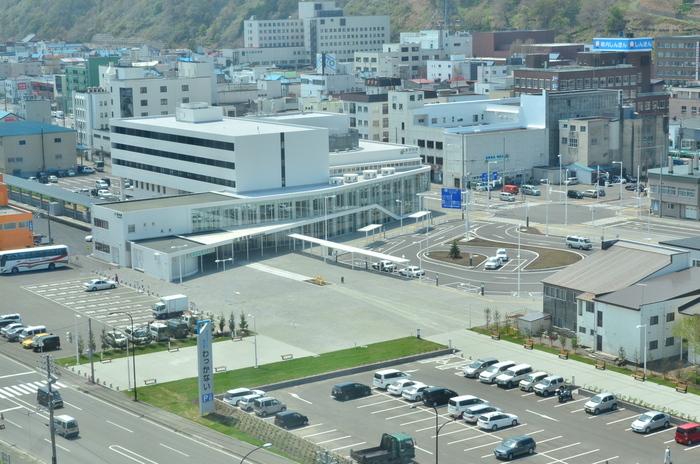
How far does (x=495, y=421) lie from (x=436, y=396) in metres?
3.29

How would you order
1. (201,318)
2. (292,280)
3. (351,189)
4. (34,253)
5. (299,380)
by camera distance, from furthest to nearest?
1. (351,189)
2. (34,253)
3. (292,280)
4. (201,318)
5. (299,380)

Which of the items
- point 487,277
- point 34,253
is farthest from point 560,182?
point 34,253

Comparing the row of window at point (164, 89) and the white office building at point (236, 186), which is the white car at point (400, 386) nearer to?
the white office building at point (236, 186)

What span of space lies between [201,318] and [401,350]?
10262mm

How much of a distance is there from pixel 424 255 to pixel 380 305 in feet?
42.7

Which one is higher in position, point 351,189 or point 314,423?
point 351,189

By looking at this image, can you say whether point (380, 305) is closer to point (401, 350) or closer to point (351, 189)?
point (401, 350)

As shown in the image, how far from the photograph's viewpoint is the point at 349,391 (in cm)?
4281

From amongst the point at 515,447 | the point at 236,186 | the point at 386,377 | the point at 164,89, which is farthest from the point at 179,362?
the point at 164,89

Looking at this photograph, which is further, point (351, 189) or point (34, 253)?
point (351, 189)

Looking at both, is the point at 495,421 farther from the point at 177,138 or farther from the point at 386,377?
the point at 177,138

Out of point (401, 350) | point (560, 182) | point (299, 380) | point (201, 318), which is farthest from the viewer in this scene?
point (560, 182)

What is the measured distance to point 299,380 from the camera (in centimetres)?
4488

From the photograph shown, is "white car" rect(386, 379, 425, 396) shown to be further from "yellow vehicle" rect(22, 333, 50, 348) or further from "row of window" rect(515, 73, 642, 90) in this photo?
"row of window" rect(515, 73, 642, 90)
